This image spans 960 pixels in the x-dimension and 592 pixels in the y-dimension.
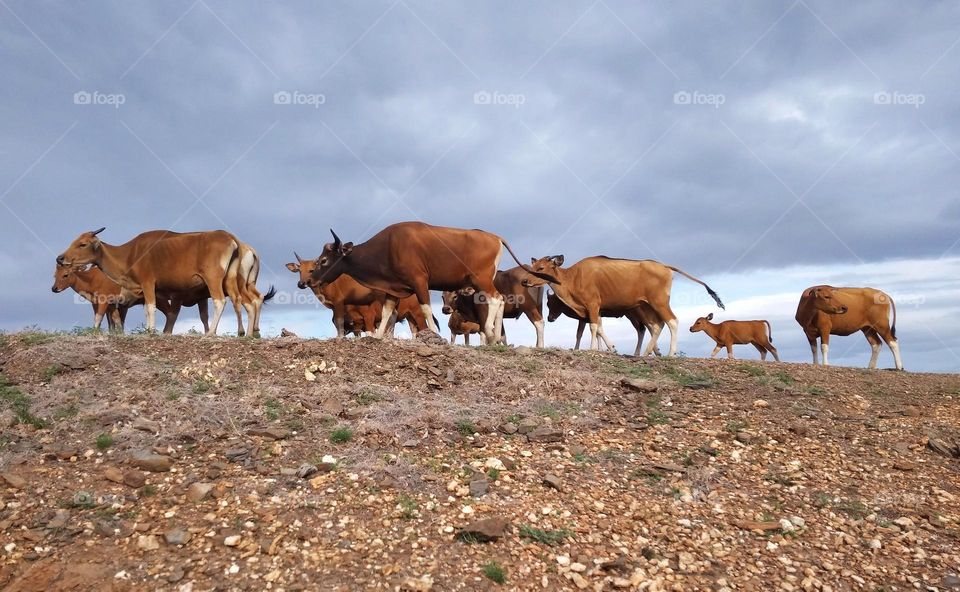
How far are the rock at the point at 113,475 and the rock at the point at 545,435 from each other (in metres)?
4.37

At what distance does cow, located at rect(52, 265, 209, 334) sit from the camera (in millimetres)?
15750

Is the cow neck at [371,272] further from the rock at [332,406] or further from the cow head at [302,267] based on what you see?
the rock at [332,406]

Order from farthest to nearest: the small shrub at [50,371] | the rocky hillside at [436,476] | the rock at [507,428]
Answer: the small shrub at [50,371] < the rock at [507,428] < the rocky hillside at [436,476]

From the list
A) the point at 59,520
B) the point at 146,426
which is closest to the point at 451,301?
the point at 146,426

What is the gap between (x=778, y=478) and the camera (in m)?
Answer: 7.45

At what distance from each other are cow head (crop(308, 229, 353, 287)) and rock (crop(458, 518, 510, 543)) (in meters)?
10.1

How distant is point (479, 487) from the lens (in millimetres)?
6535

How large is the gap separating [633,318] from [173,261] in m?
11.9

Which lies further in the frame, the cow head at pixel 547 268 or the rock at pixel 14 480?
the cow head at pixel 547 268

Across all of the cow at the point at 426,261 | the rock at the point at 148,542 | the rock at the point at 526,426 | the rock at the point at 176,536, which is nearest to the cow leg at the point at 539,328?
the cow at the point at 426,261

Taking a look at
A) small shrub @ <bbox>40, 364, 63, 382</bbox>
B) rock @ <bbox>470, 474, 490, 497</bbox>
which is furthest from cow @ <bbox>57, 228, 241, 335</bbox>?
rock @ <bbox>470, 474, 490, 497</bbox>

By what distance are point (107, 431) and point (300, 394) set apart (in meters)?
2.26

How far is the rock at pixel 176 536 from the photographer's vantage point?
5.51 m

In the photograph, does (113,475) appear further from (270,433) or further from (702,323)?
(702,323)
